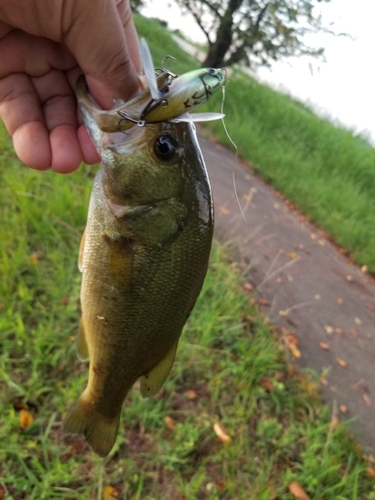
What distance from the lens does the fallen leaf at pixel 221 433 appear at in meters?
2.64

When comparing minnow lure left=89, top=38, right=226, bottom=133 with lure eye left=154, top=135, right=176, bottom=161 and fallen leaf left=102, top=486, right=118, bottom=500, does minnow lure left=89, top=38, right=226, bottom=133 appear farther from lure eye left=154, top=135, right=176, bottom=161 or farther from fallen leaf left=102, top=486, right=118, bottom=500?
fallen leaf left=102, top=486, right=118, bottom=500

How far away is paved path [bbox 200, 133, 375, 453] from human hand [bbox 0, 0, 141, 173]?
183 centimetres

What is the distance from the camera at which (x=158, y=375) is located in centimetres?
151

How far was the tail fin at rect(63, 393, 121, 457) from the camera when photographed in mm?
1610

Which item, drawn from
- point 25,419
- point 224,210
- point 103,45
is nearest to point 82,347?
point 25,419

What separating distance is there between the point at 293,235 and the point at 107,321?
4847 mm

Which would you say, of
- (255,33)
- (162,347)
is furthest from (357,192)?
(162,347)

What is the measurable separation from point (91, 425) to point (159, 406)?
1064mm

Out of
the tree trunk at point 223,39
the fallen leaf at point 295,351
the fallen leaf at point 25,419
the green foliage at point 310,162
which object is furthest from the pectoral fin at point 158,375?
the tree trunk at point 223,39

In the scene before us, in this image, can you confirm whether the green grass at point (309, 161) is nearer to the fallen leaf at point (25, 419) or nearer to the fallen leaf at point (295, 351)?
the fallen leaf at point (295, 351)

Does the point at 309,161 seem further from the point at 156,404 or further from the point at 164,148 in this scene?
the point at 164,148

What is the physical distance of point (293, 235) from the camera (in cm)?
598

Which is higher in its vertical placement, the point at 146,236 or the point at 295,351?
the point at 146,236

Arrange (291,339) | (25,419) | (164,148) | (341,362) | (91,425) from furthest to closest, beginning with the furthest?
1. (341,362)
2. (291,339)
3. (25,419)
4. (91,425)
5. (164,148)
